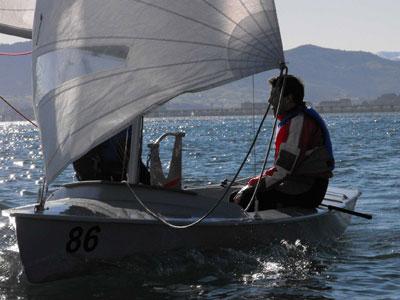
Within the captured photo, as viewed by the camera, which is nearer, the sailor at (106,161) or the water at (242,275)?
the water at (242,275)

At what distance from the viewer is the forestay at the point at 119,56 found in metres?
7.11

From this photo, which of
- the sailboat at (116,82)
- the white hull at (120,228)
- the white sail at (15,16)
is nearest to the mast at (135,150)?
the sailboat at (116,82)

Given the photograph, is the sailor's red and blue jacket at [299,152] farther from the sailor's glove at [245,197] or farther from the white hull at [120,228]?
the white hull at [120,228]

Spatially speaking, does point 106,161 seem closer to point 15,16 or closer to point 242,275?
point 242,275

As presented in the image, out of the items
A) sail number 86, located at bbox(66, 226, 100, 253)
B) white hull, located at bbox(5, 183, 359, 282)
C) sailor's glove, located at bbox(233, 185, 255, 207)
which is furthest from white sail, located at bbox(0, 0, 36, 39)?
sail number 86, located at bbox(66, 226, 100, 253)

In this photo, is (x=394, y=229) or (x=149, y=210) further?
(x=394, y=229)

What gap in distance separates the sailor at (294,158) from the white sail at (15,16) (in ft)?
10.1

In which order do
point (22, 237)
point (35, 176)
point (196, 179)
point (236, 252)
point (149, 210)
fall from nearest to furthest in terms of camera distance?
point (22, 237)
point (149, 210)
point (236, 252)
point (196, 179)
point (35, 176)

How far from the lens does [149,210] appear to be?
734 centimetres

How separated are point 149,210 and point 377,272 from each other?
2.44 meters

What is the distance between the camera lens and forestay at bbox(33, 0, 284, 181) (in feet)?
23.3

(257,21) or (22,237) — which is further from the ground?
(257,21)

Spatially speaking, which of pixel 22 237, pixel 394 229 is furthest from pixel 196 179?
pixel 22 237

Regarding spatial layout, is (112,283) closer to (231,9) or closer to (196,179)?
(231,9)
